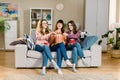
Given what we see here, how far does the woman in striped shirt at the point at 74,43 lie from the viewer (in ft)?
17.1

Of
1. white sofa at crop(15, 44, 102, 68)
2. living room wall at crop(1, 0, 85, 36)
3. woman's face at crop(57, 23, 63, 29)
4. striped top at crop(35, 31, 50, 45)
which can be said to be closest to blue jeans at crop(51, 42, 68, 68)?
white sofa at crop(15, 44, 102, 68)

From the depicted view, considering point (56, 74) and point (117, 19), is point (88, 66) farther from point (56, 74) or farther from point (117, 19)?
point (117, 19)

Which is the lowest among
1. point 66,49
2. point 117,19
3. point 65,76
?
point 65,76

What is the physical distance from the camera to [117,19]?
7.71 metres

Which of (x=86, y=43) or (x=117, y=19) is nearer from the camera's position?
(x=86, y=43)

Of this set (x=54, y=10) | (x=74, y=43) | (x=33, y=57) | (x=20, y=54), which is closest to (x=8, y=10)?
(x=54, y=10)

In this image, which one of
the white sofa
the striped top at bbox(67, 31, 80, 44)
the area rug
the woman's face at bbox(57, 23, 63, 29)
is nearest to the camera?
the area rug

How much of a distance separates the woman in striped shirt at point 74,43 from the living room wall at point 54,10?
7.85ft

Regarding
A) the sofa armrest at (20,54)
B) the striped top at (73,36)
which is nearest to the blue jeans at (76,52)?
the striped top at (73,36)

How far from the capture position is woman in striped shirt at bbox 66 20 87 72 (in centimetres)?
521

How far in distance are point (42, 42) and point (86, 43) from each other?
3.16ft

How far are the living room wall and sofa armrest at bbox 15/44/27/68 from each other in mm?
2682

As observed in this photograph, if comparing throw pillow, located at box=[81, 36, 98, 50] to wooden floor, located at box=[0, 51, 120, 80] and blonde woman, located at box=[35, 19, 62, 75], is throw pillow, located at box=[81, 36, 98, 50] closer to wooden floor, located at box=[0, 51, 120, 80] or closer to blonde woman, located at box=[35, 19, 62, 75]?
wooden floor, located at box=[0, 51, 120, 80]

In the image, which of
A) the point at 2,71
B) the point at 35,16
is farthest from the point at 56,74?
the point at 35,16
